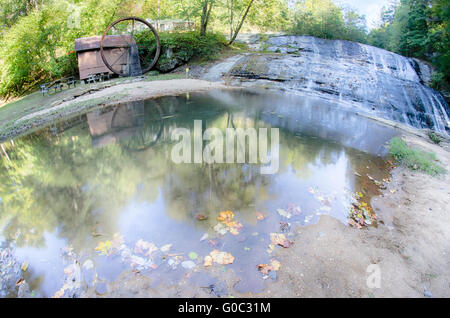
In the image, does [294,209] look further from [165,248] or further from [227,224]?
[165,248]

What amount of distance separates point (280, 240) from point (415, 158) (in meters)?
5.08

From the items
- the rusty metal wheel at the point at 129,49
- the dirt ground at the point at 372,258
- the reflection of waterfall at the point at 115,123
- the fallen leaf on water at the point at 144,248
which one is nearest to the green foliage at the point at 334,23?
the rusty metal wheel at the point at 129,49

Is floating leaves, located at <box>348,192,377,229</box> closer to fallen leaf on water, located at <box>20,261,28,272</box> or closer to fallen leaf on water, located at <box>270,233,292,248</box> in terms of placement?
fallen leaf on water, located at <box>270,233,292,248</box>

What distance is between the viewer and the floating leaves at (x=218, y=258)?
11.8 ft

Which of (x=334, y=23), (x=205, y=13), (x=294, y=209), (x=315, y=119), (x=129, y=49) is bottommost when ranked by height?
(x=315, y=119)

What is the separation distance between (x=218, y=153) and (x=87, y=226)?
12.3 ft

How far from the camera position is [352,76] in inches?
575

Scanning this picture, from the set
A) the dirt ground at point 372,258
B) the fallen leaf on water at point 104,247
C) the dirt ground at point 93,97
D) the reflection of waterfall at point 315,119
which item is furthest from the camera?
the dirt ground at point 93,97

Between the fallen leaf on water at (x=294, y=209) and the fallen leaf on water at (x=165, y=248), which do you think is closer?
the fallen leaf on water at (x=165, y=248)

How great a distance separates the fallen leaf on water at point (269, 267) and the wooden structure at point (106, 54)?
55.1 ft

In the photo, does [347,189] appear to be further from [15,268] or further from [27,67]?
[27,67]

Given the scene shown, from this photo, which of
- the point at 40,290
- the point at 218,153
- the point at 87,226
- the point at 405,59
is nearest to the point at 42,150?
the point at 87,226

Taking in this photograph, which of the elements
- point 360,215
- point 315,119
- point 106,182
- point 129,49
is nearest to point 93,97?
point 129,49

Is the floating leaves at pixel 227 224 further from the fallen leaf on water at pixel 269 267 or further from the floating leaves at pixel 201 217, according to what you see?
the fallen leaf on water at pixel 269 267
